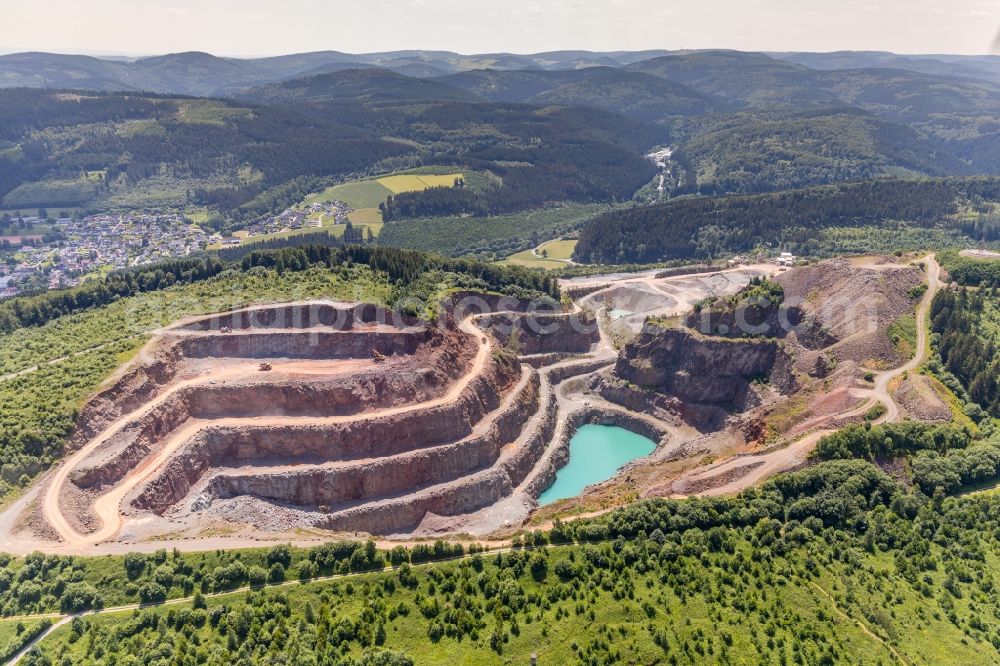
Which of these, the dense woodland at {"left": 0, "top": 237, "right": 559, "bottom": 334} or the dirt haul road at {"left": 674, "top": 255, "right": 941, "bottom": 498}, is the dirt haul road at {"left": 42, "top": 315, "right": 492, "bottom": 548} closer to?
the dense woodland at {"left": 0, "top": 237, "right": 559, "bottom": 334}

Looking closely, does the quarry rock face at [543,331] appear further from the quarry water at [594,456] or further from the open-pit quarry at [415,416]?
the quarry water at [594,456]

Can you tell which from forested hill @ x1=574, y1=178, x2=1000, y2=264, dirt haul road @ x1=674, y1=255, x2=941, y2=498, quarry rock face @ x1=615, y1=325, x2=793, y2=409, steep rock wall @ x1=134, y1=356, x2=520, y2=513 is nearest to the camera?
dirt haul road @ x1=674, y1=255, x2=941, y2=498

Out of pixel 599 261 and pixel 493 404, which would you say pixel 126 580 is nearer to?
pixel 493 404

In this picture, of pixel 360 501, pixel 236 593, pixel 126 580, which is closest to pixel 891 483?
pixel 360 501

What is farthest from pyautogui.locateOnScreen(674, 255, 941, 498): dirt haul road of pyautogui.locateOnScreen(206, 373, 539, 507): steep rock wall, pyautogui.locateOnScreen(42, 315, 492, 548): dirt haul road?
pyautogui.locateOnScreen(42, 315, 492, 548): dirt haul road

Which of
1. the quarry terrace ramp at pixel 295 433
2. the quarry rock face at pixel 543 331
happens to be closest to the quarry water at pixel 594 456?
the quarry terrace ramp at pixel 295 433
